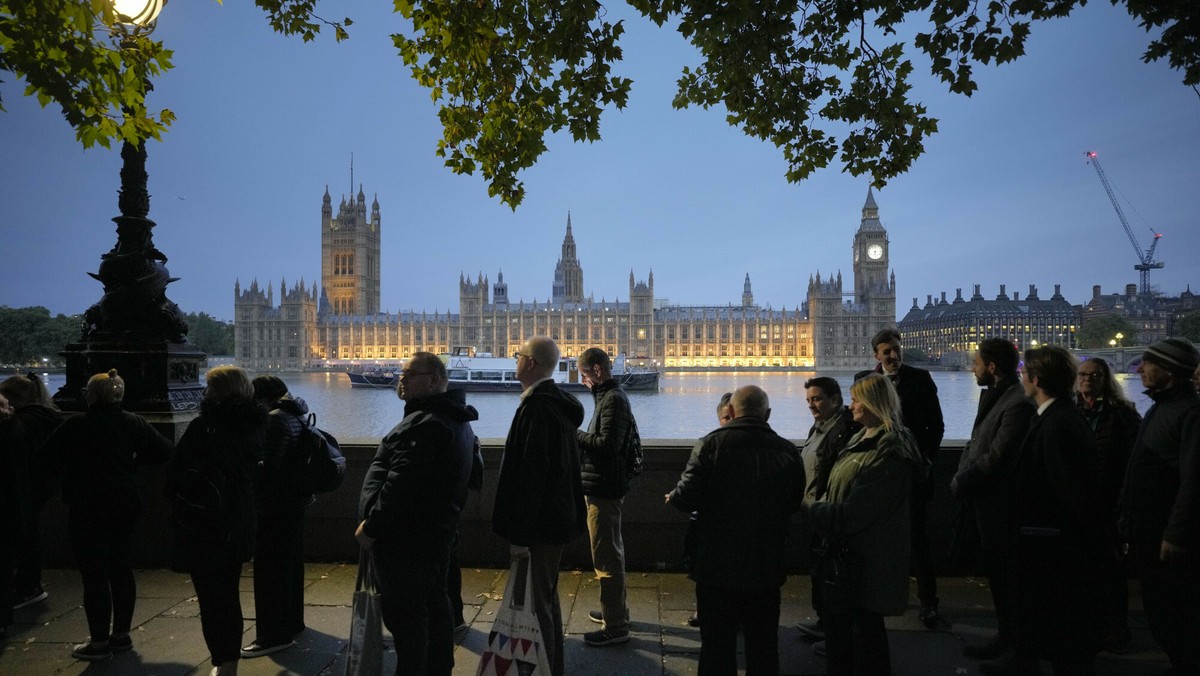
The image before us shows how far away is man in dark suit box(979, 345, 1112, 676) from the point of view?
2764 millimetres

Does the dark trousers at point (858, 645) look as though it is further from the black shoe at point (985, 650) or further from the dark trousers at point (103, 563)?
the dark trousers at point (103, 563)

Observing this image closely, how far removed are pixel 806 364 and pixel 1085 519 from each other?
3139 inches

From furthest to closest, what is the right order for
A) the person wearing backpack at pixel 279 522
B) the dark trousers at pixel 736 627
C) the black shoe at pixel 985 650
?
1. the black shoe at pixel 985 650
2. the person wearing backpack at pixel 279 522
3. the dark trousers at pixel 736 627

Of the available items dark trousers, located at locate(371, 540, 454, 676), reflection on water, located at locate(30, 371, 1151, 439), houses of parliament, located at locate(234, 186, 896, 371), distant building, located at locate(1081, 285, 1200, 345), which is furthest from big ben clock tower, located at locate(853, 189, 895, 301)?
dark trousers, located at locate(371, 540, 454, 676)

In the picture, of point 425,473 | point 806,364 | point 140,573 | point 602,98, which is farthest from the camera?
point 806,364

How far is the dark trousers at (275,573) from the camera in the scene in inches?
128

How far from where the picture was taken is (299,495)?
323 centimetres

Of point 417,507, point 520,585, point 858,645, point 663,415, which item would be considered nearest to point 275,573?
point 417,507

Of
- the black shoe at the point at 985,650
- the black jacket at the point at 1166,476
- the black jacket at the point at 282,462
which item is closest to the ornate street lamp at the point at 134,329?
the black jacket at the point at 282,462

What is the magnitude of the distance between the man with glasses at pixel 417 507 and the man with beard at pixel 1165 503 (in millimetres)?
2951

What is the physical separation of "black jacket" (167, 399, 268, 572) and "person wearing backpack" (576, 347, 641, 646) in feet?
5.08

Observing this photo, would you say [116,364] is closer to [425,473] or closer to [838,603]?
[425,473]

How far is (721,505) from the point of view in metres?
2.59

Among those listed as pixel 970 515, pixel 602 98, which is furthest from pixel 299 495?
pixel 970 515
